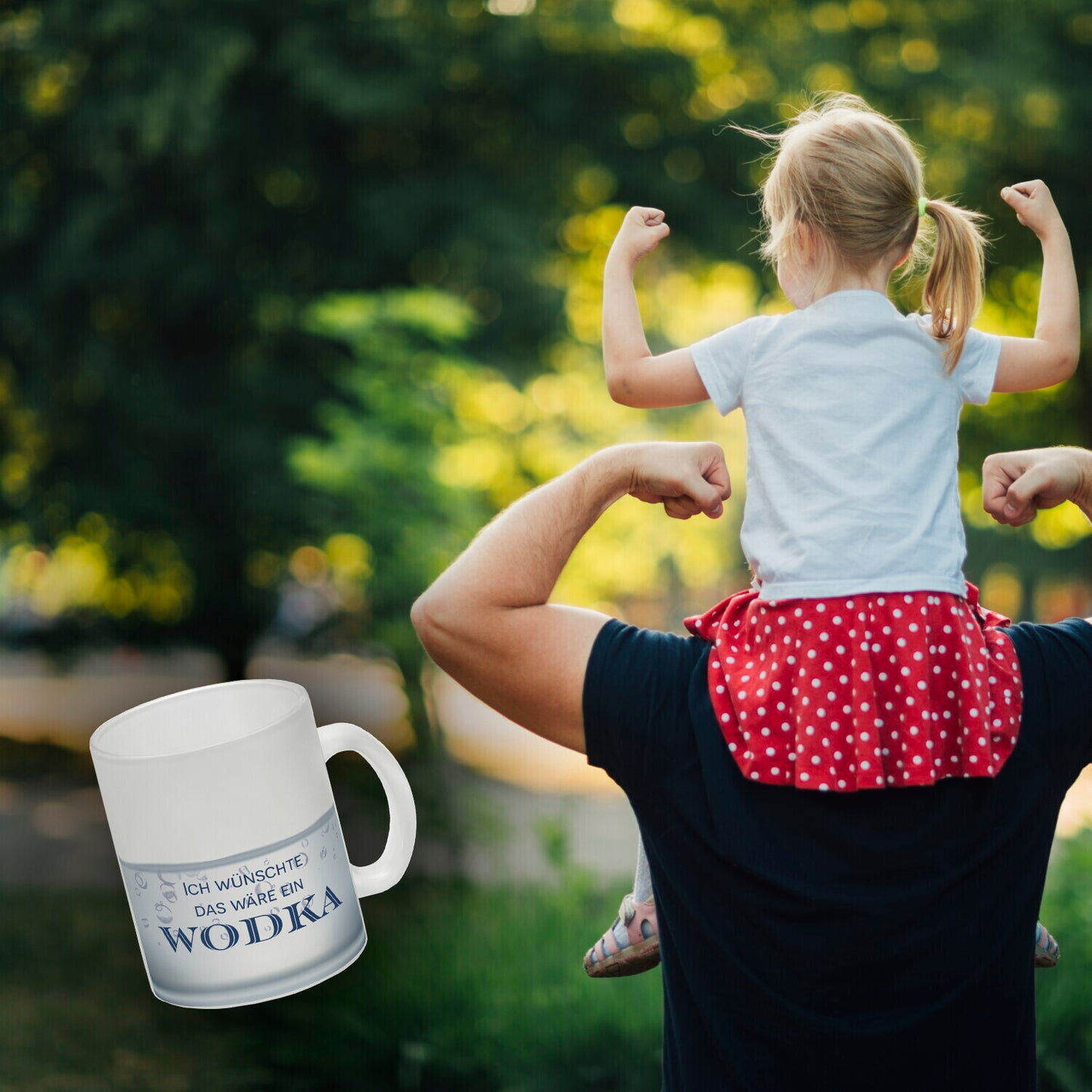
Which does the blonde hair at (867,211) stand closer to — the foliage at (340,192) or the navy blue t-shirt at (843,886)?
the navy blue t-shirt at (843,886)

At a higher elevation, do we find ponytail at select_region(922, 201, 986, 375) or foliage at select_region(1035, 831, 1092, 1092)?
ponytail at select_region(922, 201, 986, 375)

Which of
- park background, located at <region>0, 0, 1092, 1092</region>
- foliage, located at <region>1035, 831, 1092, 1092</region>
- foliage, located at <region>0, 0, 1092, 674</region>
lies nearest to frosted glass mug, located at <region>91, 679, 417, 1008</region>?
foliage, located at <region>1035, 831, 1092, 1092</region>

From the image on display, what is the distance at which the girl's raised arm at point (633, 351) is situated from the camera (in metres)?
1.48

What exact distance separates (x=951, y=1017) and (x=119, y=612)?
758 cm

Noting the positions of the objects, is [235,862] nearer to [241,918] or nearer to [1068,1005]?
[241,918]

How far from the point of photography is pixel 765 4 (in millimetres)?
6844

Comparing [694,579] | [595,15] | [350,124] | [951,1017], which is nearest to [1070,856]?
[951,1017]

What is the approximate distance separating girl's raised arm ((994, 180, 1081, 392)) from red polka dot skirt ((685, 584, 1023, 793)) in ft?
1.04

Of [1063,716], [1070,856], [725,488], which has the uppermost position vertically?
[725,488]

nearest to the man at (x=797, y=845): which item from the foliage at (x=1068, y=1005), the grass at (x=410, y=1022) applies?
the foliage at (x=1068, y=1005)

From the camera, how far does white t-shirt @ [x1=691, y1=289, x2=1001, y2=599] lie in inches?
52.4

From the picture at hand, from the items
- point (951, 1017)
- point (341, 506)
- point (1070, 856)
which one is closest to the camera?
point (951, 1017)

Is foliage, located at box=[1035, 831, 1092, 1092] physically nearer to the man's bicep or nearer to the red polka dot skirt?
the red polka dot skirt

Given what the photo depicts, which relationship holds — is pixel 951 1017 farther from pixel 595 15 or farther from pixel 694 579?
pixel 694 579
